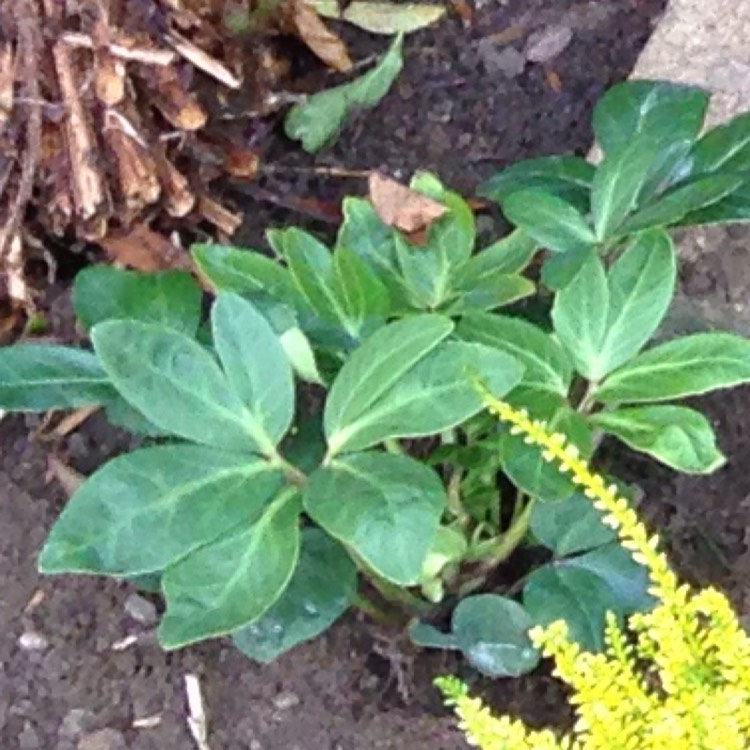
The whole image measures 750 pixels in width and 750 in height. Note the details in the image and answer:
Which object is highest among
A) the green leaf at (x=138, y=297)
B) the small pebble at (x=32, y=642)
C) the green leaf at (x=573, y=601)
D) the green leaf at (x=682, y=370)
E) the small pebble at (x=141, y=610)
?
the green leaf at (x=682, y=370)

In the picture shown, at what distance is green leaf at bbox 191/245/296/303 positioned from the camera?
1155mm

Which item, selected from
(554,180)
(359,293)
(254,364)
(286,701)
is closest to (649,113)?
(554,180)

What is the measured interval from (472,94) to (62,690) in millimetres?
707

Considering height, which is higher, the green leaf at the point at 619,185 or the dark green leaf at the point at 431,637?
the green leaf at the point at 619,185

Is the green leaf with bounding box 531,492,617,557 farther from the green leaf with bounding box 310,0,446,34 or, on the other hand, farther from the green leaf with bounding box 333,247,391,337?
the green leaf with bounding box 310,0,446,34

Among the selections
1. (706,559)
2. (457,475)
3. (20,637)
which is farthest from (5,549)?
(706,559)

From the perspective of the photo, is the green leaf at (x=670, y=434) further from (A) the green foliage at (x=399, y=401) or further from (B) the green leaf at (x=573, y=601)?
(B) the green leaf at (x=573, y=601)

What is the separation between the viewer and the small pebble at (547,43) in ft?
5.27

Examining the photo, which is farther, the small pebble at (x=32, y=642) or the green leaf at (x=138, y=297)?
the small pebble at (x=32, y=642)

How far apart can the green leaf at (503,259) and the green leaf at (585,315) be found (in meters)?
0.10

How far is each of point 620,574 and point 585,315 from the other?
8.2 inches

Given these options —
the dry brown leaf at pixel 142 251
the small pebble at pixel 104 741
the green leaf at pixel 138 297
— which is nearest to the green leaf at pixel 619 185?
the green leaf at pixel 138 297

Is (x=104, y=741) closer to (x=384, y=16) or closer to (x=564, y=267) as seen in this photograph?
(x=564, y=267)

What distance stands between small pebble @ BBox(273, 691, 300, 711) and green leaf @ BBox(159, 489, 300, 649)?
0.25 m
